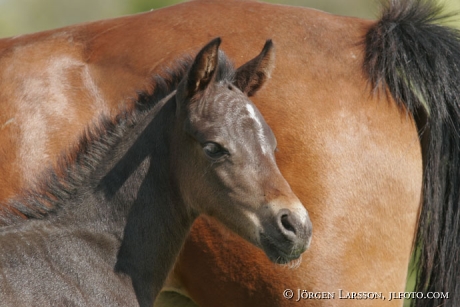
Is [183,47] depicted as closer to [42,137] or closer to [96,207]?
[42,137]

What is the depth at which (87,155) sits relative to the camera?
3695mm

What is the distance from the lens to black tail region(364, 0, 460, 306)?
4152mm

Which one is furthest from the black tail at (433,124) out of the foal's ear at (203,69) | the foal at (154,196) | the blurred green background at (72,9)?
the blurred green background at (72,9)

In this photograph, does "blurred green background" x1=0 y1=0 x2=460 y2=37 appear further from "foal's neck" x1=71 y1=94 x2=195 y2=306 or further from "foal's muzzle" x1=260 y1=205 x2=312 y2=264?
"foal's muzzle" x1=260 y1=205 x2=312 y2=264

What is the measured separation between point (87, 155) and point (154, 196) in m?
0.40

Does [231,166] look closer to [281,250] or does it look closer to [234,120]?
[234,120]

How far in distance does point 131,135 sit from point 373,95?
1397 millimetres

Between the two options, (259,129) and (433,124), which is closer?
(259,129)

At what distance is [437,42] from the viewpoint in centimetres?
429

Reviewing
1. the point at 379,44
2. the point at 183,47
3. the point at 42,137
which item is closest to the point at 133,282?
the point at 42,137

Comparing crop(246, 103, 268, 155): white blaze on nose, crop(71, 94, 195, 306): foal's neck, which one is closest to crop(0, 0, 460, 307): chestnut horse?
crop(71, 94, 195, 306): foal's neck

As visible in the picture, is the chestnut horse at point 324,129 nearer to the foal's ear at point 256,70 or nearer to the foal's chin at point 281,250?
the foal's ear at point 256,70

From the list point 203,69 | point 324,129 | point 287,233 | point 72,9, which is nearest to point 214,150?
point 203,69

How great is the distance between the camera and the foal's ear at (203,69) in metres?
3.43
